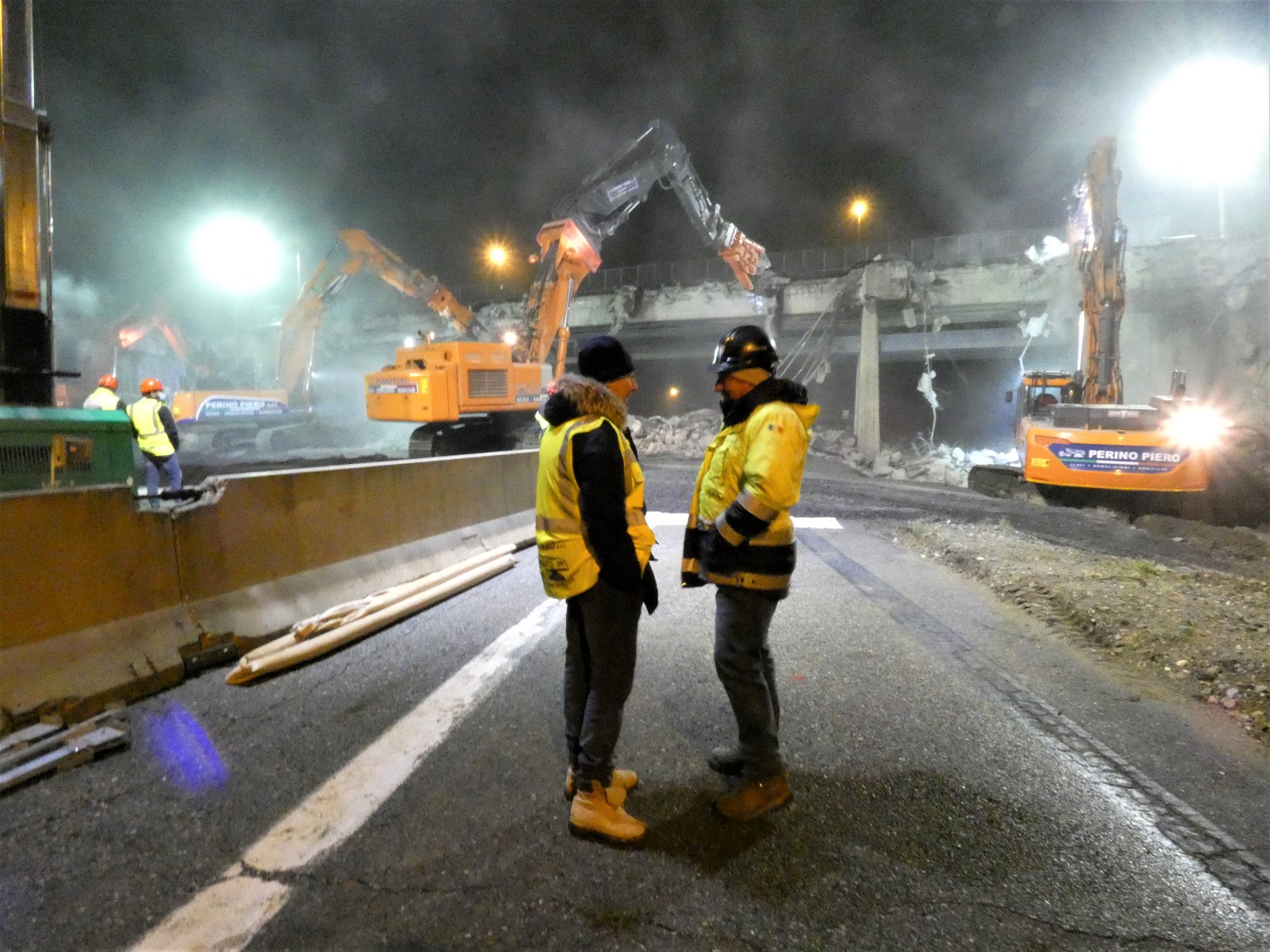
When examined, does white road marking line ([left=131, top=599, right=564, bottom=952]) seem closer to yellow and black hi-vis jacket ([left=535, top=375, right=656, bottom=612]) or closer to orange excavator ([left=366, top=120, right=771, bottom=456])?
yellow and black hi-vis jacket ([left=535, top=375, right=656, bottom=612])

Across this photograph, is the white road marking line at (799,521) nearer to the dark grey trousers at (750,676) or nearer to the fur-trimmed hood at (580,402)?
the dark grey trousers at (750,676)

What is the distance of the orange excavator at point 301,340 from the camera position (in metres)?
17.5

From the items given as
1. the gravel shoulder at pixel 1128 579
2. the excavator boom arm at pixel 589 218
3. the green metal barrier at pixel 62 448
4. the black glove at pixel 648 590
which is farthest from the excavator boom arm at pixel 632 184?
the black glove at pixel 648 590

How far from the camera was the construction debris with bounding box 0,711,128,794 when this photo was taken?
8.66 ft

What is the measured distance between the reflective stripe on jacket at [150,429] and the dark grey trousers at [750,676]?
32.7ft

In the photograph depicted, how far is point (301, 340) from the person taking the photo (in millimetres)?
19219

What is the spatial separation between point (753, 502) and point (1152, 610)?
445cm

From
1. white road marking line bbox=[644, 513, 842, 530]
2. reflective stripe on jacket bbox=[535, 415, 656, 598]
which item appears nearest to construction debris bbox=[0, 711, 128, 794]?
reflective stripe on jacket bbox=[535, 415, 656, 598]

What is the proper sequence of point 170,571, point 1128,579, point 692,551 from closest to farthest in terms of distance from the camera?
1. point 692,551
2. point 170,571
3. point 1128,579

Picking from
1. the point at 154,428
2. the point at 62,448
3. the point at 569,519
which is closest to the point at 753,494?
the point at 569,519

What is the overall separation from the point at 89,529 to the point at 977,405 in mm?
35875

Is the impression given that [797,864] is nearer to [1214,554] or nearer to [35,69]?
[35,69]

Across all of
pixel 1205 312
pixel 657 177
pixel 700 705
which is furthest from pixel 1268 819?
pixel 1205 312

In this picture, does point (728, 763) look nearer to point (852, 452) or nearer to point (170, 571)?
point (170, 571)
